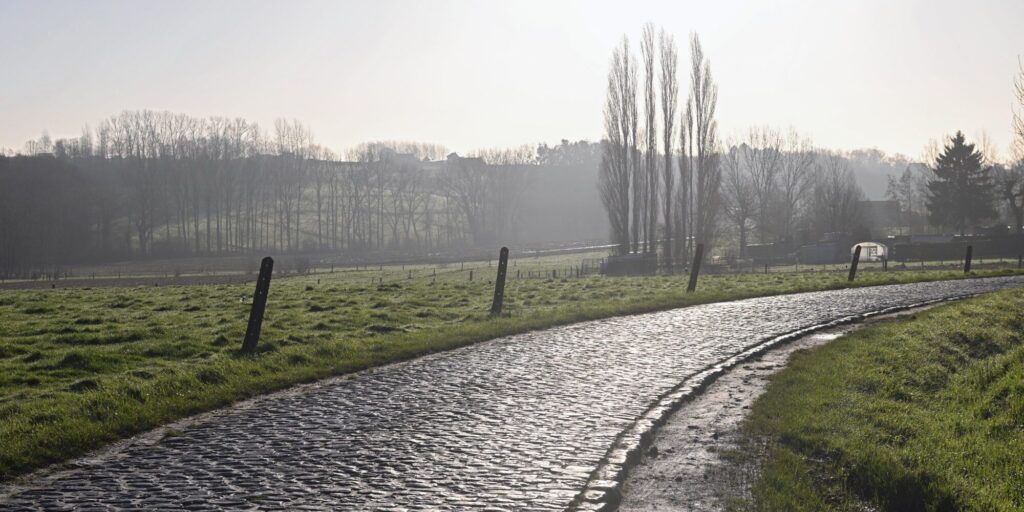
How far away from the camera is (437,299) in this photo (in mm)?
25094

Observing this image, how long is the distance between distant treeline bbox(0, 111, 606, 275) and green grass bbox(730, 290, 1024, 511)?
94.3 metres

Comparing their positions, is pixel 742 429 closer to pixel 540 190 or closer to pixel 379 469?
pixel 379 469

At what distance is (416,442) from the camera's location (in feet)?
23.4

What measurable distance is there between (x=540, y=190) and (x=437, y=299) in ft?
445

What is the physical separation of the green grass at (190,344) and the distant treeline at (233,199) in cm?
7926

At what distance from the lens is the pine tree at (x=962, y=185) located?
Answer: 3383 inches

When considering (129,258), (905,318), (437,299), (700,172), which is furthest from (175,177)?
(905,318)

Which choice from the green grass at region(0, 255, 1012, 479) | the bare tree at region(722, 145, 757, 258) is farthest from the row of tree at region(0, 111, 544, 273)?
the green grass at region(0, 255, 1012, 479)

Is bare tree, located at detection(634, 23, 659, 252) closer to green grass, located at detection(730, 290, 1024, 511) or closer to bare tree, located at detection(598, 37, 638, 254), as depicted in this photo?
bare tree, located at detection(598, 37, 638, 254)

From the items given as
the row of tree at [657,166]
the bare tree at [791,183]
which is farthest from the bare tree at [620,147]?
the bare tree at [791,183]

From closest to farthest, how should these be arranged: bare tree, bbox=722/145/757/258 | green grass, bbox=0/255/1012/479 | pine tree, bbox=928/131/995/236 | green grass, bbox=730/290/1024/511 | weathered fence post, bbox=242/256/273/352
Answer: green grass, bbox=730/290/1024/511 → green grass, bbox=0/255/1012/479 → weathered fence post, bbox=242/256/273/352 → bare tree, bbox=722/145/757/258 → pine tree, bbox=928/131/995/236

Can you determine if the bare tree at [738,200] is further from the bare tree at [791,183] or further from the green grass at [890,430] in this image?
the green grass at [890,430]

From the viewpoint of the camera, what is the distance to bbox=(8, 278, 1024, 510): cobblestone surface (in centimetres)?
559

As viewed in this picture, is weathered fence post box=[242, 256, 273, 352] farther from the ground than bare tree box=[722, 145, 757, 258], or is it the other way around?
bare tree box=[722, 145, 757, 258]
